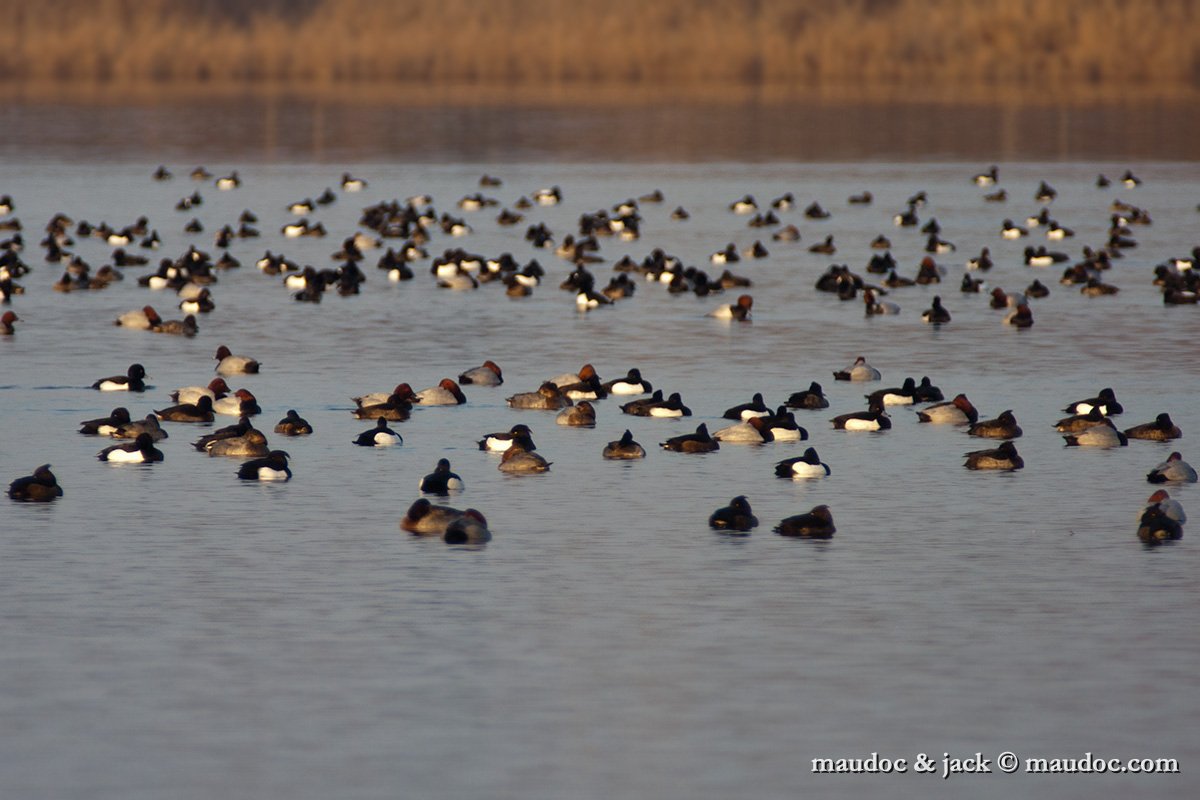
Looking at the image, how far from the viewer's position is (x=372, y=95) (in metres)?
166

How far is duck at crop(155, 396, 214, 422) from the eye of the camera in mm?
34281

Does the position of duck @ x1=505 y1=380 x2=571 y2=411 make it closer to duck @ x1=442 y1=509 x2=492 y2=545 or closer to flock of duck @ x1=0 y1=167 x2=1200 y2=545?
flock of duck @ x1=0 y1=167 x2=1200 y2=545

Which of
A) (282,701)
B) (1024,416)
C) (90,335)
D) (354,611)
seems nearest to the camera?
(282,701)

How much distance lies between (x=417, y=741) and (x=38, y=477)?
1161cm

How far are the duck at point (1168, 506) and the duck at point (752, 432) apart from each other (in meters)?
7.21

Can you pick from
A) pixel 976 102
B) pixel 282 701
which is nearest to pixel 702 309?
pixel 282 701

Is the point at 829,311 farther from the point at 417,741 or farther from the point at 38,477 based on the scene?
the point at 417,741

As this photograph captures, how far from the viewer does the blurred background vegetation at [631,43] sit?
173m

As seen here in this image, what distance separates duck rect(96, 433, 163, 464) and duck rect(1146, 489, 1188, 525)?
1374cm

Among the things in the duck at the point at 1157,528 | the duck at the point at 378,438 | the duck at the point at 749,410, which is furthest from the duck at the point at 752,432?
the duck at the point at 1157,528

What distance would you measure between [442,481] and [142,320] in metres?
20.8

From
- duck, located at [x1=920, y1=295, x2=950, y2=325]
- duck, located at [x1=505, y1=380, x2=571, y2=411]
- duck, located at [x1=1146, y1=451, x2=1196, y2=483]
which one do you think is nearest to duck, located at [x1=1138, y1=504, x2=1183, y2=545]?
duck, located at [x1=1146, y1=451, x2=1196, y2=483]

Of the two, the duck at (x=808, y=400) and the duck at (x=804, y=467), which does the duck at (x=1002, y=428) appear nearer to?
the duck at (x=808, y=400)

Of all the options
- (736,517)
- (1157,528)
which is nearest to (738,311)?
(736,517)
